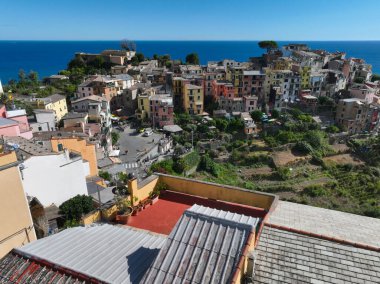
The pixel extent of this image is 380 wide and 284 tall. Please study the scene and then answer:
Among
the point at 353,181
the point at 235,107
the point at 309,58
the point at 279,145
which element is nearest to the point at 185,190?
the point at 353,181

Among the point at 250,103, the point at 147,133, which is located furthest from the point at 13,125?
the point at 250,103

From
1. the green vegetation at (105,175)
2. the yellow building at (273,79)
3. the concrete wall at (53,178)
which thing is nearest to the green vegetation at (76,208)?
the concrete wall at (53,178)

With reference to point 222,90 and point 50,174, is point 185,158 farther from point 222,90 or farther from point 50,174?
point 50,174

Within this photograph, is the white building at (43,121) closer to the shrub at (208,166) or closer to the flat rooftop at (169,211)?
the shrub at (208,166)

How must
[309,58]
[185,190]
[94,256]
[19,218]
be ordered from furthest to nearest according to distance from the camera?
[309,58]
[185,190]
[19,218]
[94,256]

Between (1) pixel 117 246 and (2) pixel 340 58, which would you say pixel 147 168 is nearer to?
(1) pixel 117 246

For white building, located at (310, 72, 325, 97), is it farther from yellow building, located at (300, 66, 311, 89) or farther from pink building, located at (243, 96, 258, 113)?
pink building, located at (243, 96, 258, 113)
